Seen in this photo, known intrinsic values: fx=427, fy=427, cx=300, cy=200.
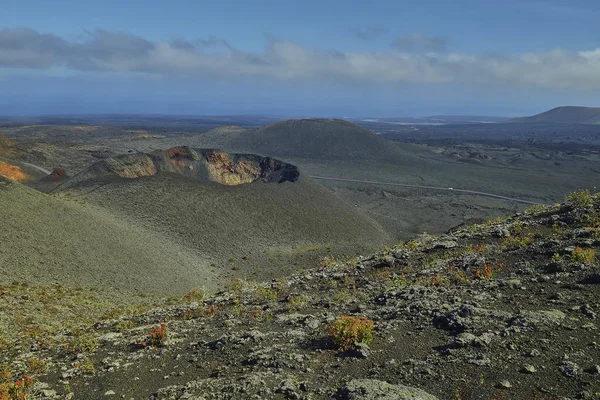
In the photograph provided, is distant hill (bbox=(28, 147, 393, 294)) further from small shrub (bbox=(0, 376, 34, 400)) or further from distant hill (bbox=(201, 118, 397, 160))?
distant hill (bbox=(201, 118, 397, 160))

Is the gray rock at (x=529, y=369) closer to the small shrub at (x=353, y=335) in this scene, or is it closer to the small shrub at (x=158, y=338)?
the small shrub at (x=353, y=335)

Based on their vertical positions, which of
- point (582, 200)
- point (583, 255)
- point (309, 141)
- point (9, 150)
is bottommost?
point (583, 255)

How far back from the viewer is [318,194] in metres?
44.5

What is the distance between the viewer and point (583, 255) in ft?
34.1

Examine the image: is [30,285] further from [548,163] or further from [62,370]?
[548,163]

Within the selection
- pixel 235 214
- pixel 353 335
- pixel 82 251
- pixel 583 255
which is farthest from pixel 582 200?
pixel 235 214

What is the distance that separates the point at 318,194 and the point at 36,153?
61988 mm

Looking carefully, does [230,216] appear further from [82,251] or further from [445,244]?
[445,244]

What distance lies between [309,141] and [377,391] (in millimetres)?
105365

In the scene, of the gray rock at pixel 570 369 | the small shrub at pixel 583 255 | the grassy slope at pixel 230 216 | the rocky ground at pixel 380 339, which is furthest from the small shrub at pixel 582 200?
the grassy slope at pixel 230 216

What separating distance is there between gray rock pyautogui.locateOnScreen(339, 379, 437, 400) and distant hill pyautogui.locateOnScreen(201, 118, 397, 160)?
9431cm

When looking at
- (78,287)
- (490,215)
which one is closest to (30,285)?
(78,287)

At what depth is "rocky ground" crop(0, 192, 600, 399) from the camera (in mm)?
6891

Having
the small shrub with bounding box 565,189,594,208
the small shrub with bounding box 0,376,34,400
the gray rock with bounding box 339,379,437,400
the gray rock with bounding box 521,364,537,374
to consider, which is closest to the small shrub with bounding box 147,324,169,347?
the small shrub with bounding box 0,376,34,400
